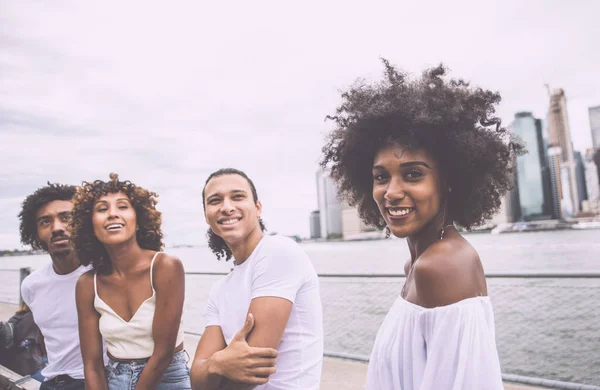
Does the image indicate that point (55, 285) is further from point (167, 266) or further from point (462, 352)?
point (462, 352)

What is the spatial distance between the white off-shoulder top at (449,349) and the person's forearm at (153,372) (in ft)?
4.62

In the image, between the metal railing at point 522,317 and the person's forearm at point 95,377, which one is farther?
the metal railing at point 522,317

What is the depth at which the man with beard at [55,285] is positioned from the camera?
2.62 metres

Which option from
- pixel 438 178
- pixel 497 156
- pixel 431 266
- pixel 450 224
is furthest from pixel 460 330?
pixel 497 156

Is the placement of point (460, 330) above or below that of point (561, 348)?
above

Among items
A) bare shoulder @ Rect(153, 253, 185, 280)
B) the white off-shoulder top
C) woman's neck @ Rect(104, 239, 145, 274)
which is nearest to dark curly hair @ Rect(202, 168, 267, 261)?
bare shoulder @ Rect(153, 253, 185, 280)

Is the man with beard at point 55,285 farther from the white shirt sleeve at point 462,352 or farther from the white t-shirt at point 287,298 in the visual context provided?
the white shirt sleeve at point 462,352

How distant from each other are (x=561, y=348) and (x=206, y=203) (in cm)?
832

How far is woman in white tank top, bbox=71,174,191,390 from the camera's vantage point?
227cm

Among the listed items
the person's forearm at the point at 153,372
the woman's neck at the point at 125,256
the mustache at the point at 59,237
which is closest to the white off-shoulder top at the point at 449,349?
the person's forearm at the point at 153,372

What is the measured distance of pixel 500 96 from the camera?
1.60m

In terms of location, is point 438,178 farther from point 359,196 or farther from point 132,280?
point 132,280

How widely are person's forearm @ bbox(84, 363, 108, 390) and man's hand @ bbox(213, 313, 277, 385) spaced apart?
1.08 m

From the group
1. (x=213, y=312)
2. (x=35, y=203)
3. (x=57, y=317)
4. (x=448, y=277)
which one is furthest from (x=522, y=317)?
(x=35, y=203)
